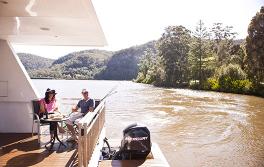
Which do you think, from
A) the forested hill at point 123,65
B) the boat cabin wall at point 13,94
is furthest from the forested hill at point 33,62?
the boat cabin wall at point 13,94

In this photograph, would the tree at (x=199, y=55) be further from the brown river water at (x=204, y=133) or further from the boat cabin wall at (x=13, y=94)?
the boat cabin wall at (x=13, y=94)

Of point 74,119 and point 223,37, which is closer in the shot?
point 74,119

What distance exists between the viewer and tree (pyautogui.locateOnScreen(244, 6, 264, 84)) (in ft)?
125

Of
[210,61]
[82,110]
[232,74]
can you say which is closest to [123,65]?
[210,61]

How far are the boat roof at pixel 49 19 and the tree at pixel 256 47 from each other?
111ft

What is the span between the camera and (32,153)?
636 cm

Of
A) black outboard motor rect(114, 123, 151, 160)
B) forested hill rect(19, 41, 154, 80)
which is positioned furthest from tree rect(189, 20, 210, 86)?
forested hill rect(19, 41, 154, 80)

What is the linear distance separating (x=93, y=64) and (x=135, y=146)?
15213 cm

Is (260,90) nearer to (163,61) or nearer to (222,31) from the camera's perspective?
(163,61)

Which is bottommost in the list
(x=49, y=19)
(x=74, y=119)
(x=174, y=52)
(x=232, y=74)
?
(x=74, y=119)

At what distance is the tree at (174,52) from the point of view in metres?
64.2

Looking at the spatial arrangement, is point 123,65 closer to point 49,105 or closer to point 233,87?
point 233,87

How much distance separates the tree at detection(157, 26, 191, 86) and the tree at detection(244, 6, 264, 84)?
24415 millimetres

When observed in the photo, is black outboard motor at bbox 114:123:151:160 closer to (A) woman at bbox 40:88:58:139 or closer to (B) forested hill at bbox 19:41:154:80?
(A) woman at bbox 40:88:58:139
